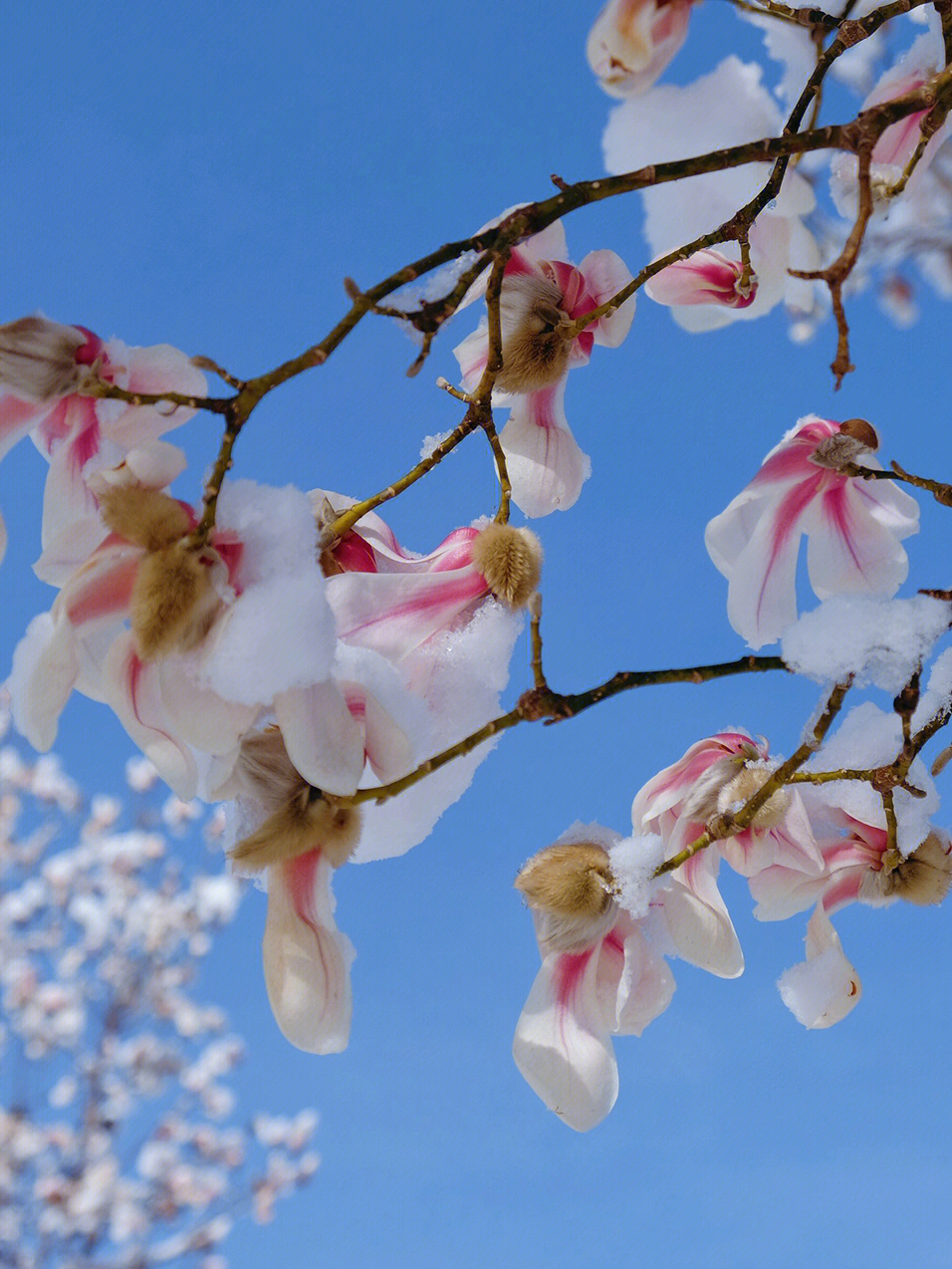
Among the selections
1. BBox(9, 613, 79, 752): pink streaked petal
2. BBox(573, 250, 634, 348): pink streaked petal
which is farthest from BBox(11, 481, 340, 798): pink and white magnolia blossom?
BBox(573, 250, 634, 348): pink streaked petal

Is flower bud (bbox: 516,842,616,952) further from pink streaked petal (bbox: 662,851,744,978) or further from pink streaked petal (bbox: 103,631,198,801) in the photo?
pink streaked petal (bbox: 103,631,198,801)

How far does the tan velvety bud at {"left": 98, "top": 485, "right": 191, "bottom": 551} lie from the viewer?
618mm

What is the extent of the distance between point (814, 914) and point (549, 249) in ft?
1.65

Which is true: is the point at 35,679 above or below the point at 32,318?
below

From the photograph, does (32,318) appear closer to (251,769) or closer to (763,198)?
(251,769)

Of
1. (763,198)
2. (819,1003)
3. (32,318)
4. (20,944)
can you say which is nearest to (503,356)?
(763,198)

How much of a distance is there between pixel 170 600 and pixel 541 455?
41cm

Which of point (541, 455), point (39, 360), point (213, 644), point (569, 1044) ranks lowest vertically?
point (569, 1044)

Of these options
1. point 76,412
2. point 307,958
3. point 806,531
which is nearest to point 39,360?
→ point 76,412

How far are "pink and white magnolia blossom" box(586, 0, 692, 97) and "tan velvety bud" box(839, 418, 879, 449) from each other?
0.90 ft

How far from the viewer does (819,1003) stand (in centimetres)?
86

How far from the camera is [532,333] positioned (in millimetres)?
887

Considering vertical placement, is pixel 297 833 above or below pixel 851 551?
below

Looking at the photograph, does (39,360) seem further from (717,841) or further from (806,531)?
(806,531)
